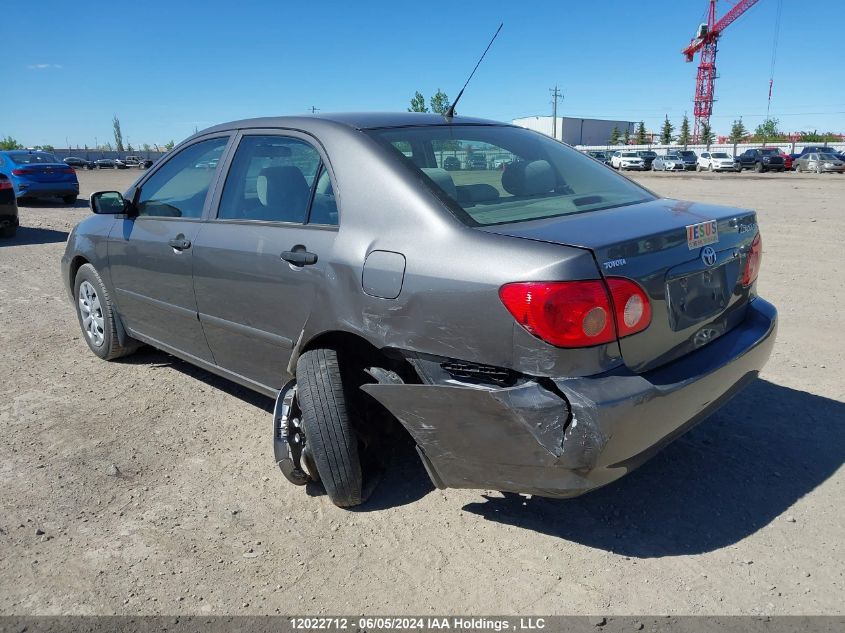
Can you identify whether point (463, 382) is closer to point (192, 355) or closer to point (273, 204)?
point (273, 204)

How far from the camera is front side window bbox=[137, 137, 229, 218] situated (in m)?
3.84

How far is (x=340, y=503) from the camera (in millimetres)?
3051

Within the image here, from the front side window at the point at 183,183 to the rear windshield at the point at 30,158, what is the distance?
16.5 metres

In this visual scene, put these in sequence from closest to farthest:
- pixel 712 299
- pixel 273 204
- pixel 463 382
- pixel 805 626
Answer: pixel 805 626 → pixel 463 382 → pixel 712 299 → pixel 273 204

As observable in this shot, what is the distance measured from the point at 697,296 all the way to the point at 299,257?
1.68 m

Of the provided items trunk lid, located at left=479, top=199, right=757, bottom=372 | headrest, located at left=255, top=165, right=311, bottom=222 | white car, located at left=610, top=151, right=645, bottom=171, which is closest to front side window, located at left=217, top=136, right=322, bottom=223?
headrest, located at left=255, top=165, right=311, bottom=222

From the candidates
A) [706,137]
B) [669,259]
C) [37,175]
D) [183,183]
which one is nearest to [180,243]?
[183,183]

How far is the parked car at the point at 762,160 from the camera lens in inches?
1661

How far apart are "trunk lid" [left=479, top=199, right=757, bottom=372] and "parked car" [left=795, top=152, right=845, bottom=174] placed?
4293 centimetres

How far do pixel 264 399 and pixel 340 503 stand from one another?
1.50 m

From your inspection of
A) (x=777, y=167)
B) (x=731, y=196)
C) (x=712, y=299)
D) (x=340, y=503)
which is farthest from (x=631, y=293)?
(x=777, y=167)

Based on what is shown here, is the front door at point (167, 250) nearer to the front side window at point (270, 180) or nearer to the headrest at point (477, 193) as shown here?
the front side window at point (270, 180)

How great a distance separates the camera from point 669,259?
2.53 meters

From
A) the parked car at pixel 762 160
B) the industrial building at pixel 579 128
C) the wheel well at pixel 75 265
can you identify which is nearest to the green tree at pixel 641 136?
the industrial building at pixel 579 128
